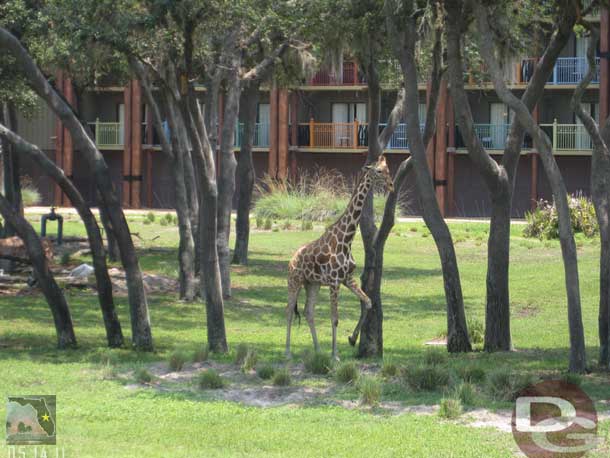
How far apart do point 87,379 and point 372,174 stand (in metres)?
4.50

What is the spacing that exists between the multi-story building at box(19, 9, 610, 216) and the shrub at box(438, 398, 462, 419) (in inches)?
1440

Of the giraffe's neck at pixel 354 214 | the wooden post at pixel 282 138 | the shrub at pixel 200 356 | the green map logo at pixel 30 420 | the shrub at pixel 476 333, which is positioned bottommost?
the shrub at pixel 476 333

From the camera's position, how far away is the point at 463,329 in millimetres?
15383

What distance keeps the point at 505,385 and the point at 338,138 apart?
43.5 meters

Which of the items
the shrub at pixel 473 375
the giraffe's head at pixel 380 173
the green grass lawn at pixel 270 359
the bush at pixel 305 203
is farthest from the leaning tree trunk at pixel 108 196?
the bush at pixel 305 203

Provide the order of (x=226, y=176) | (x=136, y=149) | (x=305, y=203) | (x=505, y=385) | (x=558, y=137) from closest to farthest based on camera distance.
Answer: (x=505, y=385)
(x=226, y=176)
(x=305, y=203)
(x=558, y=137)
(x=136, y=149)

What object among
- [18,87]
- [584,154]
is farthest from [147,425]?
[584,154]

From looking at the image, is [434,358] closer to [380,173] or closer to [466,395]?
[380,173]

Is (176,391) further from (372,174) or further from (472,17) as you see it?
(472,17)

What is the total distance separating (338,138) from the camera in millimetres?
54656

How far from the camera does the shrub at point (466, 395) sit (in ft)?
36.4

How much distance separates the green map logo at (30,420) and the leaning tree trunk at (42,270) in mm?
3880

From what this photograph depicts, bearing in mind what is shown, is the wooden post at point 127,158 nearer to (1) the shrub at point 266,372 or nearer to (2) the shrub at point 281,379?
(1) the shrub at point 266,372

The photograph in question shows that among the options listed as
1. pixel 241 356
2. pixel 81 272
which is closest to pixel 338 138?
pixel 81 272
